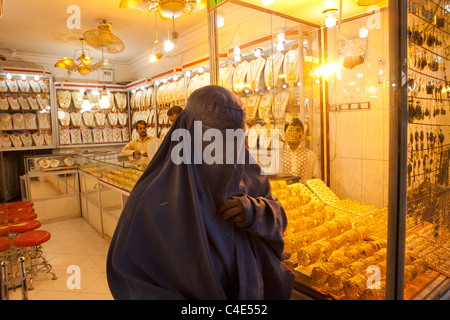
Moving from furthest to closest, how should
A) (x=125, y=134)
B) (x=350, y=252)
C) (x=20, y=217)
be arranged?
(x=125, y=134) < (x=20, y=217) < (x=350, y=252)

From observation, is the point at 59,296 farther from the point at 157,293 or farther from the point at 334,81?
the point at 334,81

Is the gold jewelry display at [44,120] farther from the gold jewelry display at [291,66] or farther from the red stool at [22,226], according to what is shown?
the gold jewelry display at [291,66]

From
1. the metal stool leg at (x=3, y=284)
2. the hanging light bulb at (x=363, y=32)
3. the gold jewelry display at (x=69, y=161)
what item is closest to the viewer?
the metal stool leg at (x=3, y=284)

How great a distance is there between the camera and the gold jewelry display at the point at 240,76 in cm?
350

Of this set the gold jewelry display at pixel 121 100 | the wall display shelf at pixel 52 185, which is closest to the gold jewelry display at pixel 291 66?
the wall display shelf at pixel 52 185

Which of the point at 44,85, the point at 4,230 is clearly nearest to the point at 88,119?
the point at 44,85

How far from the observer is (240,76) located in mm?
3545

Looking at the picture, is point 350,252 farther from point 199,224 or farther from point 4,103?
point 4,103

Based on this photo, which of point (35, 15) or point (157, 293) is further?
point (35, 15)

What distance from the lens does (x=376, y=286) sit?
137 cm

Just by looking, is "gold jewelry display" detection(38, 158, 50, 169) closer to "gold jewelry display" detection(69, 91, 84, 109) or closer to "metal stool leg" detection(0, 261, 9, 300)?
"gold jewelry display" detection(69, 91, 84, 109)

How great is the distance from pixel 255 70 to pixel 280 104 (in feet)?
2.50

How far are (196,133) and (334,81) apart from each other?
2.62 meters

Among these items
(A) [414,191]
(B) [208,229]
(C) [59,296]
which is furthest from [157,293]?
(C) [59,296]
